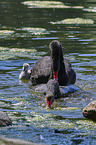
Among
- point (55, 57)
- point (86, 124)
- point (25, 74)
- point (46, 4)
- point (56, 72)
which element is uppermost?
point (55, 57)

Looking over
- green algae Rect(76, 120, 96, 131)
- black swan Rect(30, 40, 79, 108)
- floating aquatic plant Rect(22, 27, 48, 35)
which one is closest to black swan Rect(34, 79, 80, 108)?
black swan Rect(30, 40, 79, 108)

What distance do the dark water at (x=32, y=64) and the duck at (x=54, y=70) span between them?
0.37 metres

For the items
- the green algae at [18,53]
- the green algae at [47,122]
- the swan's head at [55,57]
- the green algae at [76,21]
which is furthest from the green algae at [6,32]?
the green algae at [47,122]

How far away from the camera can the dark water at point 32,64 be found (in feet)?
24.6

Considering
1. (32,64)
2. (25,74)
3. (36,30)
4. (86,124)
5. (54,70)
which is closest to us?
(86,124)

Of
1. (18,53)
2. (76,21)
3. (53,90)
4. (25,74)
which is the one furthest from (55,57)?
(76,21)

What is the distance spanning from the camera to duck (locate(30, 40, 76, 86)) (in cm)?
1074

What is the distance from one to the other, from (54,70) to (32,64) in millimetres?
3275

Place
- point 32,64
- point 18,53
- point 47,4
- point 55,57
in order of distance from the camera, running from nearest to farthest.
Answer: point 55,57 < point 32,64 < point 18,53 < point 47,4

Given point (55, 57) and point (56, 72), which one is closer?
point (56, 72)

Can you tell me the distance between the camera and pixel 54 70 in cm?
1065

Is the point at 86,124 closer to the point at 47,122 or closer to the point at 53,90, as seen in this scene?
the point at 47,122

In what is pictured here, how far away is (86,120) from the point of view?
8148mm

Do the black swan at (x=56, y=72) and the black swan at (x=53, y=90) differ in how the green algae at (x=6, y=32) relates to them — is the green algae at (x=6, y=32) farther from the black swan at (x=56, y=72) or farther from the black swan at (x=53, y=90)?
the black swan at (x=53, y=90)
